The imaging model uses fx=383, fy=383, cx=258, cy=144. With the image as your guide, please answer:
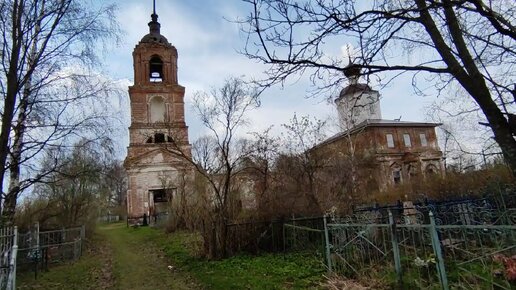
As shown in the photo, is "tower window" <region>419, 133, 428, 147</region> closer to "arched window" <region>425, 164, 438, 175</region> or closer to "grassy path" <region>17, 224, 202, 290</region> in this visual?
"arched window" <region>425, 164, 438, 175</region>

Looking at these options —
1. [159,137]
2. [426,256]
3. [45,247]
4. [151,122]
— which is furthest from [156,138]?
[426,256]

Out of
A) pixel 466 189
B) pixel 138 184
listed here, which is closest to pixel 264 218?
pixel 466 189

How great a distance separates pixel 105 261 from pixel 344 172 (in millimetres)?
14327

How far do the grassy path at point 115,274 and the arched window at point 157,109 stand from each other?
21488mm

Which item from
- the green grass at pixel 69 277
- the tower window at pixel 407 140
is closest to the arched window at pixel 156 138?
the green grass at pixel 69 277

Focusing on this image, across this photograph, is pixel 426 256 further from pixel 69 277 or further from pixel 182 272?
pixel 69 277

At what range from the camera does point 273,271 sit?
9.95 m

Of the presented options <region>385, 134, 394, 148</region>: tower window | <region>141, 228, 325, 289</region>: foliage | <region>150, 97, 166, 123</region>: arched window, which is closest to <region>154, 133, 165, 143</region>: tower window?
<region>150, 97, 166, 123</region>: arched window

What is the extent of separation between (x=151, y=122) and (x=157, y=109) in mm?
1769

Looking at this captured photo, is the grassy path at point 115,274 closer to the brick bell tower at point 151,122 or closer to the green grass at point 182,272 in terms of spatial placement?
the green grass at point 182,272

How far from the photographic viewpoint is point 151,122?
119 feet

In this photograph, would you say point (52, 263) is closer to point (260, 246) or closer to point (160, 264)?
point (160, 264)

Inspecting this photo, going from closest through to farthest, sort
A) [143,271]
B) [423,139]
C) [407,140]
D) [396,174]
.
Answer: [143,271], [396,174], [407,140], [423,139]

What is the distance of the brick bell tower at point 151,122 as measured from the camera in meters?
34.2
